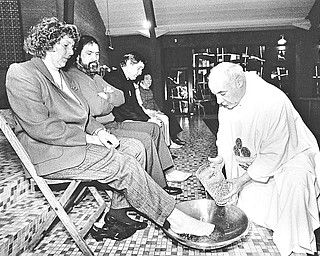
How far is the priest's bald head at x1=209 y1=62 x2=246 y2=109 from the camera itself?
1.66m

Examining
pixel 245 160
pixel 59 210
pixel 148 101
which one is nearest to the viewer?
pixel 59 210

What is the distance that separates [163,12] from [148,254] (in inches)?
226

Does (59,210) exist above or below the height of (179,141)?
above

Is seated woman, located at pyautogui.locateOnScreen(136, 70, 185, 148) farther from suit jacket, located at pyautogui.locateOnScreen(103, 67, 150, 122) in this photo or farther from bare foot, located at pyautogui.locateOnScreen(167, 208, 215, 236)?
bare foot, located at pyautogui.locateOnScreen(167, 208, 215, 236)

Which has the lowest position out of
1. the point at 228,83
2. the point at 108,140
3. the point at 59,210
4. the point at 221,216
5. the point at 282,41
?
the point at 221,216

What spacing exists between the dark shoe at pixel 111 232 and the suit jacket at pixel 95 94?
0.81 m

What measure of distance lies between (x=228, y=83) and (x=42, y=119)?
2.84 ft

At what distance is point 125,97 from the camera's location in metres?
2.99

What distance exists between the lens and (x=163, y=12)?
6652 mm

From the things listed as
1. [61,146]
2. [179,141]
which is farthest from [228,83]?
[179,141]

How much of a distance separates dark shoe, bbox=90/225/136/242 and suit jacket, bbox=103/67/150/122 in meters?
1.23

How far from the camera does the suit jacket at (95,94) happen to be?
91.3 inches

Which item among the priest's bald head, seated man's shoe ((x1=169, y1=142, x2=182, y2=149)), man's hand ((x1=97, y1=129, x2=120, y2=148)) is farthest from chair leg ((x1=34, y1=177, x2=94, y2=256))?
seated man's shoe ((x1=169, y1=142, x2=182, y2=149))

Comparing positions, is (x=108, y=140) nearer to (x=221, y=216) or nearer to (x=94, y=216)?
(x=94, y=216)
